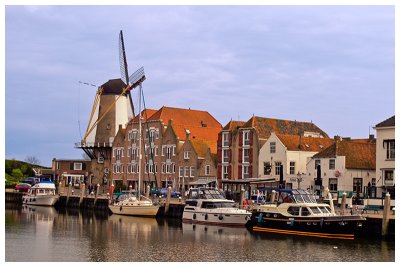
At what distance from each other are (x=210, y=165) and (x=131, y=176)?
17313 millimetres

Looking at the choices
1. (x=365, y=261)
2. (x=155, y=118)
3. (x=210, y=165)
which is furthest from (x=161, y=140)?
(x=365, y=261)

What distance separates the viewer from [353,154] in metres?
70.3

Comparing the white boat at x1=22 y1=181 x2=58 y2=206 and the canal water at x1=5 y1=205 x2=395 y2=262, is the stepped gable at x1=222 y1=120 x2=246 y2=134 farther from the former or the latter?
the canal water at x1=5 y1=205 x2=395 y2=262

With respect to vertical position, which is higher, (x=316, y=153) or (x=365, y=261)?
(x=316, y=153)

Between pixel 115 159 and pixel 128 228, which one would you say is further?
pixel 115 159

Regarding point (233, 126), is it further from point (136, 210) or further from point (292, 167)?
point (136, 210)

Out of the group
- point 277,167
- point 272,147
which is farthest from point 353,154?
point 272,147

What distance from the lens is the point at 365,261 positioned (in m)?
36.7

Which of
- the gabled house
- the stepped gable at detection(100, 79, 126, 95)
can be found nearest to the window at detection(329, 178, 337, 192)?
the gabled house

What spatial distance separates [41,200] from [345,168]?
4038cm

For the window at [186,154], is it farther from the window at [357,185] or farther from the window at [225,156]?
the window at [357,185]
